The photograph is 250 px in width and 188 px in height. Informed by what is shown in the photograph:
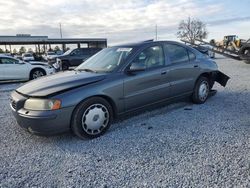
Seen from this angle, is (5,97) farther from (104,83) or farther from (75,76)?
(104,83)

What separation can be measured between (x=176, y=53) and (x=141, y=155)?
270 cm

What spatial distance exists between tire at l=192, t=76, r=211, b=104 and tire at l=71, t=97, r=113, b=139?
245 cm

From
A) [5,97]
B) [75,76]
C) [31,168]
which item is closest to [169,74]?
[75,76]

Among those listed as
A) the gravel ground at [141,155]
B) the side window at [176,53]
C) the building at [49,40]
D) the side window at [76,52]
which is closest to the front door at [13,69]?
the gravel ground at [141,155]

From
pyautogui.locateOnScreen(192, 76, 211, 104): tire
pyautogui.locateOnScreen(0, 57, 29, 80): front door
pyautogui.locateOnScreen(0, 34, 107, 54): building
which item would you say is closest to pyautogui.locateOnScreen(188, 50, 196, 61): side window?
pyautogui.locateOnScreen(192, 76, 211, 104): tire

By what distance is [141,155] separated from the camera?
330 cm

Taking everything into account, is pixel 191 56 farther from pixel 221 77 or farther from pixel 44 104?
pixel 44 104

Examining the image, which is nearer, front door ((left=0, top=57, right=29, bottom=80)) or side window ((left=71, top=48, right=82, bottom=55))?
front door ((left=0, top=57, right=29, bottom=80))

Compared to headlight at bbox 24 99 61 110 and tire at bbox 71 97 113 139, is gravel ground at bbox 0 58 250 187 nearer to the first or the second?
tire at bbox 71 97 113 139

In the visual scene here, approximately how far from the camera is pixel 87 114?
383cm

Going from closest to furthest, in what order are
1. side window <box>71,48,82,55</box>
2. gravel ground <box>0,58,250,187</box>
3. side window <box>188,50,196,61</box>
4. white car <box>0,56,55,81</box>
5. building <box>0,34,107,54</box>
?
gravel ground <box>0,58,250,187</box>, side window <box>188,50,196,61</box>, white car <box>0,56,55,81</box>, side window <box>71,48,82,55</box>, building <box>0,34,107,54</box>

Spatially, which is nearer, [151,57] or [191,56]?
[151,57]

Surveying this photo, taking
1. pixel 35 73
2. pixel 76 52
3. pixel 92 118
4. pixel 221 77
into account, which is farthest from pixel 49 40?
pixel 92 118

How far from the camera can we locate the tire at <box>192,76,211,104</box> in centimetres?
565
